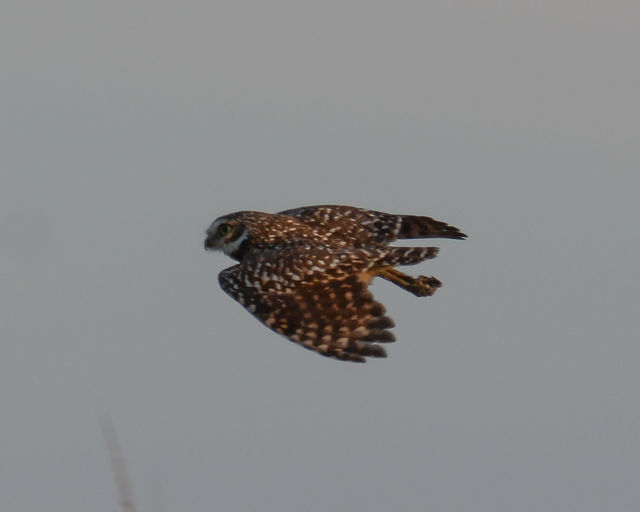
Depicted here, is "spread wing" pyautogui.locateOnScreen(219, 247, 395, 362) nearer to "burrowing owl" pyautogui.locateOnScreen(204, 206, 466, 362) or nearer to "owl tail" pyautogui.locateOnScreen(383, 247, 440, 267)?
"burrowing owl" pyautogui.locateOnScreen(204, 206, 466, 362)

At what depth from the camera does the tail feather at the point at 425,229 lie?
46.7 feet

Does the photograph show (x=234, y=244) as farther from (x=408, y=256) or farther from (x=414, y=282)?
(x=408, y=256)

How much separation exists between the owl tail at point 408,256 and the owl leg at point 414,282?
165 centimetres

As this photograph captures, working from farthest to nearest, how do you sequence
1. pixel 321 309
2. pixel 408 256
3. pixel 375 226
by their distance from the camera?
pixel 375 226, pixel 408 256, pixel 321 309

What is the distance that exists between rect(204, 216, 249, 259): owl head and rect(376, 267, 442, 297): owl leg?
5.35ft

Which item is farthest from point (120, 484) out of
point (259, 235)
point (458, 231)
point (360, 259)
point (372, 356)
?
point (458, 231)

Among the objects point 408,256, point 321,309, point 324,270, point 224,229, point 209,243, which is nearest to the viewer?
point 321,309

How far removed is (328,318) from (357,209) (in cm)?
310

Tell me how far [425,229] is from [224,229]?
2288mm

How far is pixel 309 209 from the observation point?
48.0 ft

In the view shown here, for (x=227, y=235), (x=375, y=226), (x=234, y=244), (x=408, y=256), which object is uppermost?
(x=227, y=235)

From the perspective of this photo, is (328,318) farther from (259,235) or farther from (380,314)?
(259,235)

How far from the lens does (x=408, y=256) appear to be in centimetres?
1251

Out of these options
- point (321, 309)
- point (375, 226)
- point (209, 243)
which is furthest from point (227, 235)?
point (321, 309)
